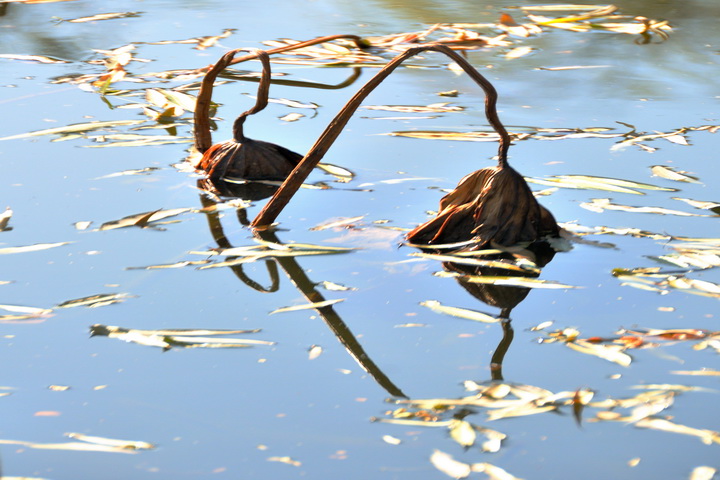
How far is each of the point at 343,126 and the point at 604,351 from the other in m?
0.60

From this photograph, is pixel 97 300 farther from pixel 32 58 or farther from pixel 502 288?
pixel 32 58

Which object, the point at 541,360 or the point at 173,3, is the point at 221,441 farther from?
the point at 173,3

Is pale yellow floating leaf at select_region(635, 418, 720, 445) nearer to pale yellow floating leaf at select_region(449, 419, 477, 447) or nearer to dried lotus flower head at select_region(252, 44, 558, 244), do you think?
pale yellow floating leaf at select_region(449, 419, 477, 447)

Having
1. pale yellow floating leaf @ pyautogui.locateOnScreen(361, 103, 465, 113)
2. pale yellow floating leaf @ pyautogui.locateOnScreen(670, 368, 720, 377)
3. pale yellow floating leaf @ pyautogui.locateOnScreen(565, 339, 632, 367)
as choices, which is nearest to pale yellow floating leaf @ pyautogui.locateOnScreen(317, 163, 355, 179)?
pale yellow floating leaf @ pyautogui.locateOnScreen(361, 103, 465, 113)

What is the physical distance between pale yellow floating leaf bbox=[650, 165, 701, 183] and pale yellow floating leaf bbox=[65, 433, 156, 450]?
1.31 metres

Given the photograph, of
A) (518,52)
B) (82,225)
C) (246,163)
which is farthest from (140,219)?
(518,52)

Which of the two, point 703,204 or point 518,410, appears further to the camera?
point 703,204

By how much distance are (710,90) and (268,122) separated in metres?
1.27

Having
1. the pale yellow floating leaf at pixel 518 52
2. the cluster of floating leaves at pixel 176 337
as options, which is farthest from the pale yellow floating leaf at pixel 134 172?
the pale yellow floating leaf at pixel 518 52

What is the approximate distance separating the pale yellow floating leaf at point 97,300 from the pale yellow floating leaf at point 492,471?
0.65 meters

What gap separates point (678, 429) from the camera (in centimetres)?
114

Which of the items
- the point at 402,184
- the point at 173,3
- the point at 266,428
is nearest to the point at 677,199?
the point at 402,184

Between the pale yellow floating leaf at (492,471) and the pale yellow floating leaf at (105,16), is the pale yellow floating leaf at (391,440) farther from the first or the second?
the pale yellow floating leaf at (105,16)

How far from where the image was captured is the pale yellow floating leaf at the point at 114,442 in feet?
3.65
